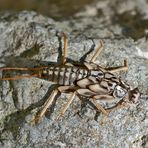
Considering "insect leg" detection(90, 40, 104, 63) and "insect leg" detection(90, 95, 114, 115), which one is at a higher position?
"insect leg" detection(90, 40, 104, 63)

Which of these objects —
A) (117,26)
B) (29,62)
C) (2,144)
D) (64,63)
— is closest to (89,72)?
(64,63)

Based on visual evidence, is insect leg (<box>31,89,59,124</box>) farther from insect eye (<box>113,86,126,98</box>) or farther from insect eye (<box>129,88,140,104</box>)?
insect eye (<box>129,88,140,104</box>)

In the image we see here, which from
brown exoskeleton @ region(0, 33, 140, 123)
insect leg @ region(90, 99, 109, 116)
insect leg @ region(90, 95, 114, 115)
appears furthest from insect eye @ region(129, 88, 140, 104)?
insect leg @ region(90, 99, 109, 116)

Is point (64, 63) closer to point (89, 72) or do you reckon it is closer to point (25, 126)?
point (89, 72)

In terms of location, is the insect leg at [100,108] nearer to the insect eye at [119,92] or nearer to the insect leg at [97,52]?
the insect eye at [119,92]

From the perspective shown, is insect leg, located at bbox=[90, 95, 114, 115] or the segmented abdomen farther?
the segmented abdomen

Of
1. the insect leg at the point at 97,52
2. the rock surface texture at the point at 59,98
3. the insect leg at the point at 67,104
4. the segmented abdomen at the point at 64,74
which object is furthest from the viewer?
the insect leg at the point at 97,52

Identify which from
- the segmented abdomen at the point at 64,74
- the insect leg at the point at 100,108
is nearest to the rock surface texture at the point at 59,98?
the insect leg at the point at 100,108

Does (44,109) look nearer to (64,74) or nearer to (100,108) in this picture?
(64,74)
